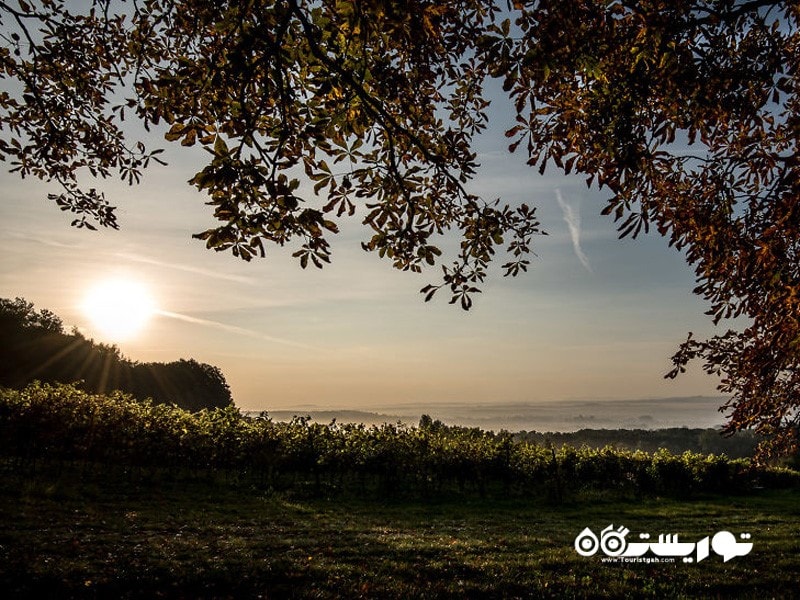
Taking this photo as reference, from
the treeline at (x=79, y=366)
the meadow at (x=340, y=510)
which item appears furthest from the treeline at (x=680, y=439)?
the treeline at (x=79, y=366)

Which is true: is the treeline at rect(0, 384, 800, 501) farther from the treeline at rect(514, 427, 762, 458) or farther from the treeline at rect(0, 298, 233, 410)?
the treeline at rect(514, 427, 762, 458)

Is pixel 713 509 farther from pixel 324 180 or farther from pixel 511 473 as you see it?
pixel 324 180

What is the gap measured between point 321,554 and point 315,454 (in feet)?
62.5

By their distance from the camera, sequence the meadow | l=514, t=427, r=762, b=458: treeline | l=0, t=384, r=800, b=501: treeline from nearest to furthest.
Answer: the meadow < l=0, t=384, r=800, b=501: treeline < l=514, t=427, r=762, b=458: treeline

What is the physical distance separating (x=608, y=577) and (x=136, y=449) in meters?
23.4

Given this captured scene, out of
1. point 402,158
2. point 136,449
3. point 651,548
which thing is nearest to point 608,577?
point 651,548

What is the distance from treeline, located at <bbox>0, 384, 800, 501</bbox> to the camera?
2309cm

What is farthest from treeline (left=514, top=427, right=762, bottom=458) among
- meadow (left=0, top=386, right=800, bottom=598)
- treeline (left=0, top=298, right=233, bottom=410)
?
treeline (left=0, top=298, right=233, bottom=410)

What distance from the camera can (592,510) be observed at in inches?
888

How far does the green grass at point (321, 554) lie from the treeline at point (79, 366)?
41.7m

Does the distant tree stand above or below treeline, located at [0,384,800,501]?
above

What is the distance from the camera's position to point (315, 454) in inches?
1106

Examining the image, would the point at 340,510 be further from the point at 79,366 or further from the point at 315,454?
the point at 79,366

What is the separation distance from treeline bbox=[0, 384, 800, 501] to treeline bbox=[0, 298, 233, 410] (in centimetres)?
2992
